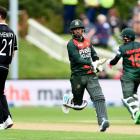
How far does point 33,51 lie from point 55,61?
48.5 inches

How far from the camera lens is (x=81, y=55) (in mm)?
17750

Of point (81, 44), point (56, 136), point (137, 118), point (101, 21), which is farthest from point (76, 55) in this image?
point (101, 21)

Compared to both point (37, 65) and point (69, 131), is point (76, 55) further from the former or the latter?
point (37, 65)

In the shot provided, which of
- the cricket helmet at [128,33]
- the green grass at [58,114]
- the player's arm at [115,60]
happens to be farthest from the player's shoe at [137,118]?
the green grass at [58,114]

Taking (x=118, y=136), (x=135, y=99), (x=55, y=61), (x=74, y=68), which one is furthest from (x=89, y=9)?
(x=118, y=136)

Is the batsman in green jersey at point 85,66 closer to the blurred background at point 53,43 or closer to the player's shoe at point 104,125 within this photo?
the player's shoe at point 104,125

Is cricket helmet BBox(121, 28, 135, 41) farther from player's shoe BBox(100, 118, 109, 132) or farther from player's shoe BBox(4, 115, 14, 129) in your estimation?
player's shoe BBox(4, 115, 14, 129)

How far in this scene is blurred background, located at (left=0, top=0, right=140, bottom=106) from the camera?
3098 cm

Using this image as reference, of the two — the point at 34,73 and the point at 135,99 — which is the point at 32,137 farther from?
the point at 34,73

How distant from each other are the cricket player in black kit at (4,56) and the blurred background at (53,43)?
1229 cm

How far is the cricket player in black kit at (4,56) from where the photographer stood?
17641mm

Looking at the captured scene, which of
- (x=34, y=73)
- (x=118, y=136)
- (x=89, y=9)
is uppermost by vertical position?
(x=118, y=136)

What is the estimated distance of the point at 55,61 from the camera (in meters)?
37.8

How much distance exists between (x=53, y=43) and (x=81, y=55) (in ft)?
67.3
